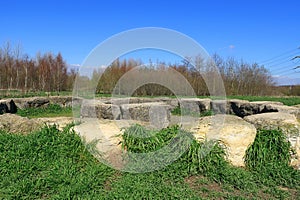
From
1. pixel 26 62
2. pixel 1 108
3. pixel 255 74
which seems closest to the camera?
pixel 1 108

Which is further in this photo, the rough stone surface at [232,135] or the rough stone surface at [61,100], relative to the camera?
the rough stone surface at [61,100]

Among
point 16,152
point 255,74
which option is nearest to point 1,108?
point 16,152

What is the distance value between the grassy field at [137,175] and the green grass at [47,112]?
562cm

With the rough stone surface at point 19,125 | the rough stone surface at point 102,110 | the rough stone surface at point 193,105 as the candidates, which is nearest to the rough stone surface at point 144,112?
the rough stone surface at point 102,110

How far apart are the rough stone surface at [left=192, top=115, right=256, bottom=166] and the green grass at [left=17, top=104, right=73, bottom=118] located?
6656 millimetres

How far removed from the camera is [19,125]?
561 centimetres

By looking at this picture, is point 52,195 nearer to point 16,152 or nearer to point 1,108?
point 16,152

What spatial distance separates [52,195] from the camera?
332cm

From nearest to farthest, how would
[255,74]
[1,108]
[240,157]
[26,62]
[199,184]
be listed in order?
[199,184]
[240,157]
[1,108]
[26,62]
[255,74]

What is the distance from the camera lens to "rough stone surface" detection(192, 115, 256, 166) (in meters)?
4.40

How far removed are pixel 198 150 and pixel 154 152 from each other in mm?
646

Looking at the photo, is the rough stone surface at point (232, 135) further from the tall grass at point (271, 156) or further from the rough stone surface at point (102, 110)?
the rough stone surface at point (102, 110)

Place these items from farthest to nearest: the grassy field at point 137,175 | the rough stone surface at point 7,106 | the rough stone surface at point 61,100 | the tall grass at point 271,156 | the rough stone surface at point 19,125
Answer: the rough stone surface at point 61,100
the rough stone surface at point 7,106
the rough stone surface at point 19,125
the tall grass at point 271,156
the grassy field at point 137,175

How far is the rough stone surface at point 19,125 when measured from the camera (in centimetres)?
555
